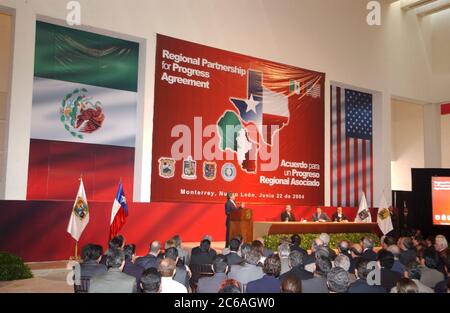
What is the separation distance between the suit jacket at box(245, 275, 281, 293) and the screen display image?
921cm

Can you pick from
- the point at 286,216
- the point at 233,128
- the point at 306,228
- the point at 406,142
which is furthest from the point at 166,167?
the point at 406,142

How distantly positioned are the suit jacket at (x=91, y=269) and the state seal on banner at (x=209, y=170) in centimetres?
634

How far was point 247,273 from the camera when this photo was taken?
3984 mm

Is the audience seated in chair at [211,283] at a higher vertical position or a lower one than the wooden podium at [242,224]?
lower

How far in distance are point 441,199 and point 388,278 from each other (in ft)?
27.3

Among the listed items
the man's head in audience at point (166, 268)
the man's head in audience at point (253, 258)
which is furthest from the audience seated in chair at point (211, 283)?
the man's head in audience at point (253, 258)

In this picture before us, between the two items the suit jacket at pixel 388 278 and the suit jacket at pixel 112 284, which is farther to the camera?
the suit jacket at pixel 388 278

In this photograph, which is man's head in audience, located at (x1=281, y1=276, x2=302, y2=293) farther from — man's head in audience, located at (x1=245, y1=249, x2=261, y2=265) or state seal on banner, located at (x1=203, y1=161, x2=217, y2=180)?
state seal on banner, located at (x1=203, y1=161, x2=217, y2=180)

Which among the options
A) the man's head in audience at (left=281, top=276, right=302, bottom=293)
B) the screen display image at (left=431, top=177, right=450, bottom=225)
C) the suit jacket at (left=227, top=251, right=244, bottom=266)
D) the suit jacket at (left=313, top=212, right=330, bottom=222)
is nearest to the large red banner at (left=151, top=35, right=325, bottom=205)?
the suit jacket at (left=313, top=212, right=330, bottom=222)

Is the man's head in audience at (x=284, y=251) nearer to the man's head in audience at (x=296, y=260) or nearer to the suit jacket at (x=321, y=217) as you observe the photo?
the man's head in audience at (x=296, y=260)

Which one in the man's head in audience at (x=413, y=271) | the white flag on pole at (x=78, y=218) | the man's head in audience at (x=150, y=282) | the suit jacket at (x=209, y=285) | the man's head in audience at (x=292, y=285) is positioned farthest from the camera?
the white flag on pole at (x=78, y=218)

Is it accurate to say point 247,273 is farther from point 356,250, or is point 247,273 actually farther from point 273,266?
point 356,250

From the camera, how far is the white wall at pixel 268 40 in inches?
324
